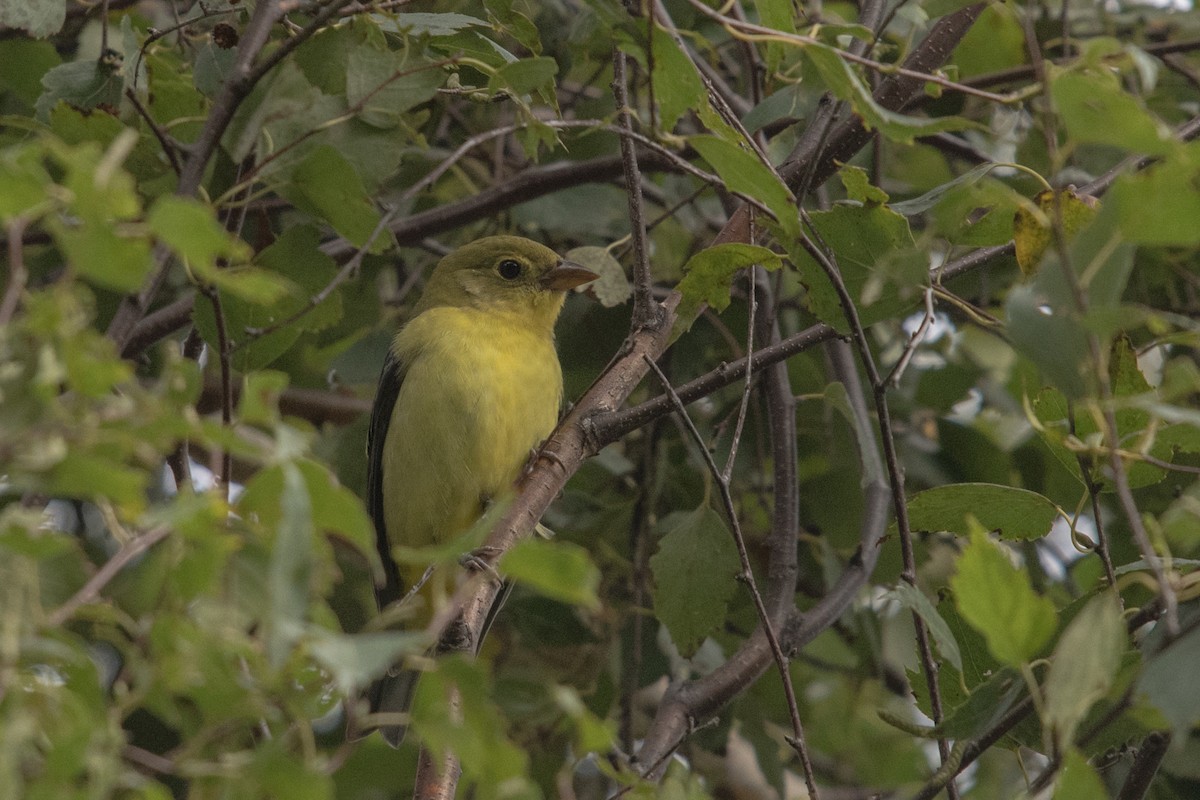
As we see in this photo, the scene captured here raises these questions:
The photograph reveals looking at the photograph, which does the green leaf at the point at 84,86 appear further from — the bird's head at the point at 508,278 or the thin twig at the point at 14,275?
the bird's head at the point at 508,278

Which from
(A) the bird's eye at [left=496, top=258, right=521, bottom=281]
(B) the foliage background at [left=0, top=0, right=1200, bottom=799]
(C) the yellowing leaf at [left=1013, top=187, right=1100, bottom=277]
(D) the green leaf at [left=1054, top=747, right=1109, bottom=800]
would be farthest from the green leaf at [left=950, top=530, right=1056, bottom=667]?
(A) the bird's eye at [left=496, top=258, right=521, bottom=281]

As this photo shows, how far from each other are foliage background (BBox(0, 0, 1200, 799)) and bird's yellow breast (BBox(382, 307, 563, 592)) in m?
0.20

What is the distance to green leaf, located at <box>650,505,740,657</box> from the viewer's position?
3357 millimetres

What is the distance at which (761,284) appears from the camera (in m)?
3.95

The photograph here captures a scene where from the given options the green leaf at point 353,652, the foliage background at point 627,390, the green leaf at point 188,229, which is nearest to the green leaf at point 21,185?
the foliage background at point 627,390

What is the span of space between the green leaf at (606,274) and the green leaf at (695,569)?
26.7 inches

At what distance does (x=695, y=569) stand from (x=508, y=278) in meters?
1.91

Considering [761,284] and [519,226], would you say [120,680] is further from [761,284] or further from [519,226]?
[519,226]

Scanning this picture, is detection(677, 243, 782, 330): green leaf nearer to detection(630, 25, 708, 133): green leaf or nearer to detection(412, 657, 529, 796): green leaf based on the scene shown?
detection(630, 25, 708, 133): green leaf

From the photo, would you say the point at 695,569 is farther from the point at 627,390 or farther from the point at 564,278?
the point at 564,278

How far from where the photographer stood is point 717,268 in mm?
2631

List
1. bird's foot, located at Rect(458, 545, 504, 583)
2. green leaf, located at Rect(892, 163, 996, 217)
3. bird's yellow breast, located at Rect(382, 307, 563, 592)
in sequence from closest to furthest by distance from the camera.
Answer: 1. green leaf, located at Rect(892, 163, 996, 217)
2. bird's foot, located at Rect(458, 545, 504, 583)
3. bird's yellow breast, located at Rect(382, 307, 563, 592)

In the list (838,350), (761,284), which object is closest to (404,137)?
(761,284)

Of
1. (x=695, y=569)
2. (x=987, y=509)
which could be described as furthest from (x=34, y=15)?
(x=987, y=509)
